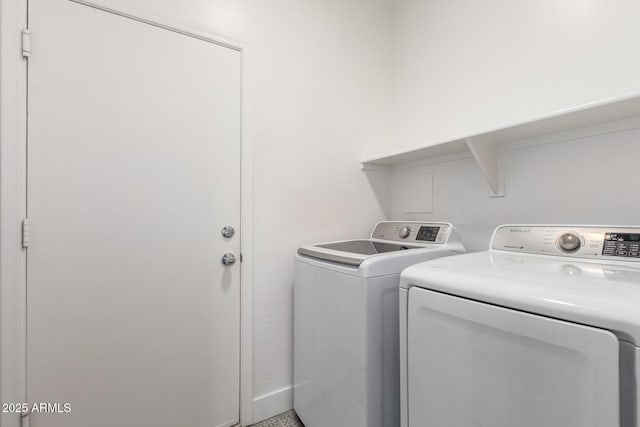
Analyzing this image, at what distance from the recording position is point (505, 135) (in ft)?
4.34

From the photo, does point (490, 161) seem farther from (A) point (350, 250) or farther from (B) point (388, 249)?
(A) point (350, 250)

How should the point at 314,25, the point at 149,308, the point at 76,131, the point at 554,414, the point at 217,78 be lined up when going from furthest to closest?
the point at 314,25, the point at 217,78, the point at 149,308, the point at 76,131, the point at 554,414

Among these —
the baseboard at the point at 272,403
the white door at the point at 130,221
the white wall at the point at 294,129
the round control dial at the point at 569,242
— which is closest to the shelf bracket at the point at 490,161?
the round control dial at the point at 569,242

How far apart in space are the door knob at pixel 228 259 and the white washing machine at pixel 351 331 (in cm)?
35

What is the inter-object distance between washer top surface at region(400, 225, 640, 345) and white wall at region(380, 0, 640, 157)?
55cm

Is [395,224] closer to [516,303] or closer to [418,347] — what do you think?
[418,347]

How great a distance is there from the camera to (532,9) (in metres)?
1.35

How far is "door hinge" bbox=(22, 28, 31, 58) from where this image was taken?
1058mm

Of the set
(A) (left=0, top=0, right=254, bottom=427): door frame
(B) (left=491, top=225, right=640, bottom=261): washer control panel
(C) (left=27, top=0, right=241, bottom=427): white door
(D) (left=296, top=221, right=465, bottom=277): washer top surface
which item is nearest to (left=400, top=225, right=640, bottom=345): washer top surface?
(B) (left=491, top=225, right=640, bottom=261): washer control panel

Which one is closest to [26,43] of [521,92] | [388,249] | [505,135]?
[388,249]

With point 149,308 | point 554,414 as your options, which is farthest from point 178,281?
point 554,414

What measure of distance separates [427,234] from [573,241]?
599 mm

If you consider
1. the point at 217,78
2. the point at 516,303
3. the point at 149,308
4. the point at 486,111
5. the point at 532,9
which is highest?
the point at 532,9

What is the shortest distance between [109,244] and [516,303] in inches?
58.3
